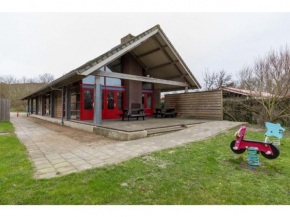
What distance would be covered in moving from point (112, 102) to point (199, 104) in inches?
245

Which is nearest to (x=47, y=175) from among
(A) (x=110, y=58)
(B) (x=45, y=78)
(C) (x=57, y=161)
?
(C) (x=57, y=161)

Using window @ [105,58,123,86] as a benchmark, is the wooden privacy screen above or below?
below

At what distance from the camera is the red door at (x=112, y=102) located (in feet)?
35.6

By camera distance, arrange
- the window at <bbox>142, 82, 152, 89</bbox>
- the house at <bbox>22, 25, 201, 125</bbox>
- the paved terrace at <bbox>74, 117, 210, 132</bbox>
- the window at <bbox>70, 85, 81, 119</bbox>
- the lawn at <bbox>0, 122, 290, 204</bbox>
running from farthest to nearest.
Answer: the window at <bbox>142, 82, 152, 89</bbox>, the window at <bbox>70, 85, 81, 119</bbox>, the house at <bbox>22, 25, 201, 125</bbox>, the paved terrace at <bbox>74, 117, 210, 132</bbox>, the lawn at <bbox>0, 122, 290, 204</bbox>

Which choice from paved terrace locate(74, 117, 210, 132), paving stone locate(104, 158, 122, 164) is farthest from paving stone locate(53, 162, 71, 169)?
paved terrace locate(74, 117, 210, 132)

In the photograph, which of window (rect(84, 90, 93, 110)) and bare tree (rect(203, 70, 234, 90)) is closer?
window (rect(84, 90, 93, 110))

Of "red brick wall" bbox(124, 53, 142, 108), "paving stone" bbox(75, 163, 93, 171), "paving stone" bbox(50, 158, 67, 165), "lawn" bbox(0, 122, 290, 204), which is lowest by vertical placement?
"paving stone" bbox(50, 158, 67, 165)

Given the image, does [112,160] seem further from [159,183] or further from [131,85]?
[131,85]

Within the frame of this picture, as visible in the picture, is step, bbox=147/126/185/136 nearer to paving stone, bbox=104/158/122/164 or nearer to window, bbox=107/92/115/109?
paving stone, bbox=104/158/122/164

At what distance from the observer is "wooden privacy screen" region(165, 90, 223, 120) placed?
988cm

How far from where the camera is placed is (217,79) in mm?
26094

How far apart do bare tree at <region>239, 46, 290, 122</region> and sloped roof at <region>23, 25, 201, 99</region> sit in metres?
3.96

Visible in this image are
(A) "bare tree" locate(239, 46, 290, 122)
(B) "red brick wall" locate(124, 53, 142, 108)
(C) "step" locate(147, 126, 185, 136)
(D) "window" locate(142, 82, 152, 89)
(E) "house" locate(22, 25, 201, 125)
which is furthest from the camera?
(D) "window" locate(142, 82, 152, 89)
